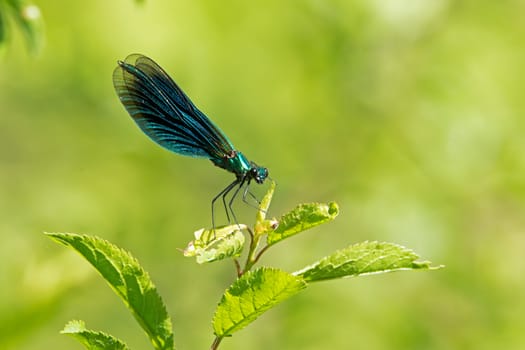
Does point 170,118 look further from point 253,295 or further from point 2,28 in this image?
point 253,295

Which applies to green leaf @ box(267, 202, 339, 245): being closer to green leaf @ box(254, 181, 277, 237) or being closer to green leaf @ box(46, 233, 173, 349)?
green leaf @ box(254, 181, 277, 237)

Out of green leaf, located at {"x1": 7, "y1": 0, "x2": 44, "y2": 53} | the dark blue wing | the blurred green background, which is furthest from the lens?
the blurred green background

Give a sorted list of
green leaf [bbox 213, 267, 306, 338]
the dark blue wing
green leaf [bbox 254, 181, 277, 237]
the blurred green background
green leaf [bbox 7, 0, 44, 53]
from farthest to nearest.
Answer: the blurred green background
the dark blue wing
green leaf [bbox 7, 0, 44, 53]
green leaf [bbox 254, 181, 277, 237]
green leaf [bbox 213, 267, 306, 338]

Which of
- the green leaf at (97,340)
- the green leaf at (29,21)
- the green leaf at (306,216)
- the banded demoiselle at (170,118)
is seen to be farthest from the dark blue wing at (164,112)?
the green leaf at (97,340)

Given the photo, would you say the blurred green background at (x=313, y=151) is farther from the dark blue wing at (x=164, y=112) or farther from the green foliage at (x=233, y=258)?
the green foliage at (x=233, y=258)

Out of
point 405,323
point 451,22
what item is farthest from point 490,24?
point 405,323

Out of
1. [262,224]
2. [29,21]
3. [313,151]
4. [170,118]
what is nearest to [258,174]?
[170,118]

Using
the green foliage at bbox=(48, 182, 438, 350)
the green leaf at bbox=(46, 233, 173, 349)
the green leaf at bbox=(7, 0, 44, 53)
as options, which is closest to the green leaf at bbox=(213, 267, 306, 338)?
the green foliage at bbox=(48, 182, 438, 350)
